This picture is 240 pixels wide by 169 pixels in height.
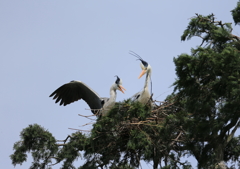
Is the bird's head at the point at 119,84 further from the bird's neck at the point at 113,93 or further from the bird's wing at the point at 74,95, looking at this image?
the bird's wing at the point at 74,95

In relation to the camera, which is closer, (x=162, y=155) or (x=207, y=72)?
(x=207, y=72)

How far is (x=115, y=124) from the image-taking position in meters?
7.91

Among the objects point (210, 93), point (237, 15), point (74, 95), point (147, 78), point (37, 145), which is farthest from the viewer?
point (74, 95)

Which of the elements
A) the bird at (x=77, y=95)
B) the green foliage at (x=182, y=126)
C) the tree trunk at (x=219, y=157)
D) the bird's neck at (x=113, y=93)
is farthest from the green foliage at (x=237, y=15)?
the bird at (x=77, y=95)

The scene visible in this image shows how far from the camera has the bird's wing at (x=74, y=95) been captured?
11.2m

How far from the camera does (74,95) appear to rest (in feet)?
37.4

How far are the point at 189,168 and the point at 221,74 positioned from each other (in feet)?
7.68

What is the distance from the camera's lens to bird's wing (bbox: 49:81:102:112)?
11.2m

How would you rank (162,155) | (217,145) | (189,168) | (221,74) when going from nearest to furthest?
(221,74)
(217,145)
(189,168)
(162,155)

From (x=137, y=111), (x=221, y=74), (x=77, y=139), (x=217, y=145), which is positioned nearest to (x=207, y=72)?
(x=221, y=74)

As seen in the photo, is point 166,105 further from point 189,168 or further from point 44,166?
point 44,166

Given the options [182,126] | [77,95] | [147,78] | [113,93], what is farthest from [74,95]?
[182,126]

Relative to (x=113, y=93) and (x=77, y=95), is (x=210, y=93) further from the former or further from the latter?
(x=77, y=95)

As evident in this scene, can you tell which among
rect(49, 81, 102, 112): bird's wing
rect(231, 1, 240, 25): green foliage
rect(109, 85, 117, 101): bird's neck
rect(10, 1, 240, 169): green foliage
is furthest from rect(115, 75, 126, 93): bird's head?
rect(231, 1, 240, 25): green foliage
